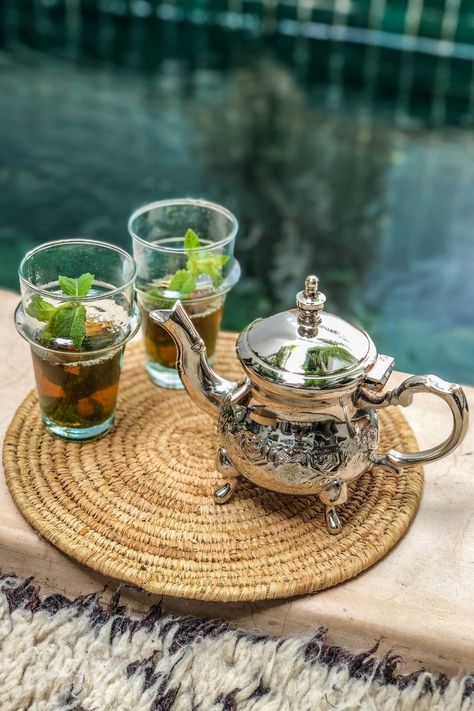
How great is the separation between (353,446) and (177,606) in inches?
7.9

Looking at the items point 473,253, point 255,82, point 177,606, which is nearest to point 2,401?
point 177,606

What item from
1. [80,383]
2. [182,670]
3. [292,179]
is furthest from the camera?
[292,179]

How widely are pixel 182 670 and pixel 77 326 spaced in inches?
12.0

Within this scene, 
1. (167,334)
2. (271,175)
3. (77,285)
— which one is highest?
(77,285)

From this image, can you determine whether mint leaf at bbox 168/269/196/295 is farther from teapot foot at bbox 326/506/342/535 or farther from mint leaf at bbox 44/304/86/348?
teapot foot at bbox 326/506/342/535

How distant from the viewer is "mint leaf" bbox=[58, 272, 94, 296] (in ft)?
2.69

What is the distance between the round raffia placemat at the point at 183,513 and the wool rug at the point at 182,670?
42 mm

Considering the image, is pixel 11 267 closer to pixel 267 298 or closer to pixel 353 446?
pixel 267 298

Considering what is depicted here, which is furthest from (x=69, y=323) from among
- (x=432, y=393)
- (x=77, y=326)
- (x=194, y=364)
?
(x=432, y=393)

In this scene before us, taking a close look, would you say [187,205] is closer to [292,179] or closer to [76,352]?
[76,352]

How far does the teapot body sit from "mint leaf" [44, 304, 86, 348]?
5.8 inches

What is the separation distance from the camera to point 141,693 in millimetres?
709

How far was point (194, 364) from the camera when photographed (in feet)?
2.62

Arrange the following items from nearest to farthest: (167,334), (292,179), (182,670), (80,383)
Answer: (182,670) → (80,383) → (167,334) → (292,179)
